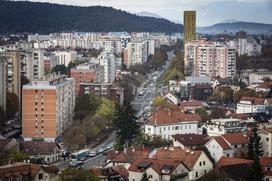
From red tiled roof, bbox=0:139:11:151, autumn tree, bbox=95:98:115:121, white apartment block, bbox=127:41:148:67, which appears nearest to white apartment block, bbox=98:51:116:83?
autumn tree, bbox=95:98:115:121

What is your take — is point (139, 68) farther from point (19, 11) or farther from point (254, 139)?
point (19, 11)

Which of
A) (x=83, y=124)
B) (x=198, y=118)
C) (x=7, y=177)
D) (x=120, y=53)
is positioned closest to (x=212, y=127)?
(x=198, y=118)

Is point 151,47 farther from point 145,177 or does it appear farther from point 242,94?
point 145,177

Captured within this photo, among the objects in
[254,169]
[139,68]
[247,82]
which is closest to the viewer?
[254,169]

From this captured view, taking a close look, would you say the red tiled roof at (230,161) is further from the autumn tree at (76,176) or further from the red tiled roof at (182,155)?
the autumn tree at (76,176)

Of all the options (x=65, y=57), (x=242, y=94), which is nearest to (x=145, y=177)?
(x=242, y=94)

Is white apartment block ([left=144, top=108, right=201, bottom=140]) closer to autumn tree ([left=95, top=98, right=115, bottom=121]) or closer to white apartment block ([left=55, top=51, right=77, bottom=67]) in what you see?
autumn tree ([left=95, top=98, right=115, bottom=121])
